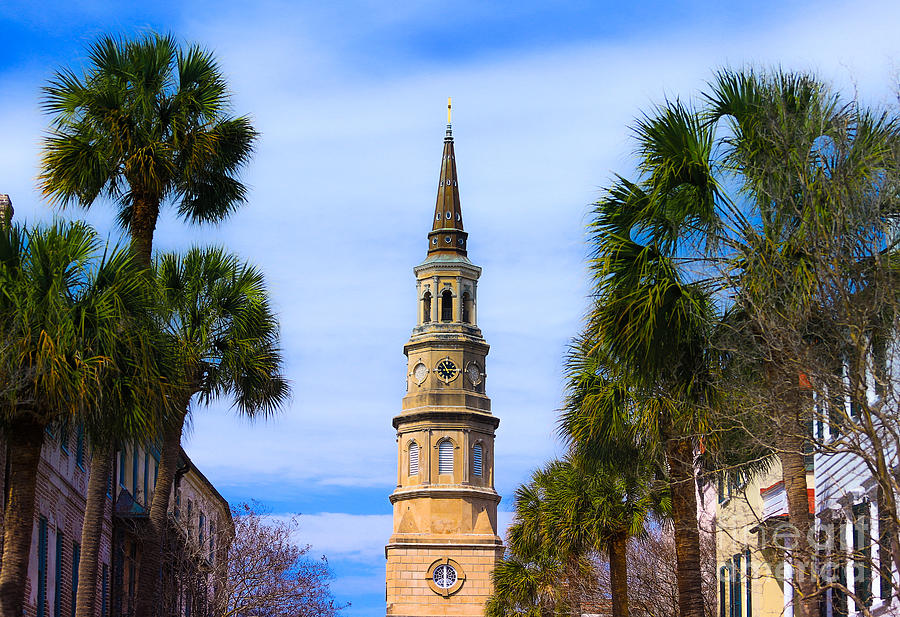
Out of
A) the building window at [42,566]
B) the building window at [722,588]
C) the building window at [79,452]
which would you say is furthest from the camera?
the building window at [722,588]

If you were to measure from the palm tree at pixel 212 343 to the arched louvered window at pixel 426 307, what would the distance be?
80.9 m

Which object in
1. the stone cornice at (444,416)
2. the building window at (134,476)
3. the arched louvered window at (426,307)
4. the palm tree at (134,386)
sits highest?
the arched louvered window at (426,307)

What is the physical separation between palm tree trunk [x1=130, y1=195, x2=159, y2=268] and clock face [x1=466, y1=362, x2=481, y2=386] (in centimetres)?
8238

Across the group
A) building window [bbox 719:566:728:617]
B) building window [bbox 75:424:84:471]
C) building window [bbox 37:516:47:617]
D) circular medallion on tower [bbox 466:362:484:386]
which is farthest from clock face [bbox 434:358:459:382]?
building window [bbox 37:516:47:617]

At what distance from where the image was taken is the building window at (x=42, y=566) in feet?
102

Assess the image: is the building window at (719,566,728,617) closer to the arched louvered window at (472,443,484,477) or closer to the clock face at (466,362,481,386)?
the arched louvered window at (472,443,484,477)

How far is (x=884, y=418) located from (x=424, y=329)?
93.2 metres

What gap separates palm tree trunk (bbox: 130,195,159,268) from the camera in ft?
82.7

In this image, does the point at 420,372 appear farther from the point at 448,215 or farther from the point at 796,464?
the point at 796,464

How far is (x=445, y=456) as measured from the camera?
346ft

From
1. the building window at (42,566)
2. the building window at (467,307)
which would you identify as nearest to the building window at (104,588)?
the building window at (42,566)

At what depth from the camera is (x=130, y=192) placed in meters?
26.2

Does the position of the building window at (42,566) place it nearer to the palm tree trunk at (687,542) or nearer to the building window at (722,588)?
the palm tree trunk at (687,542)

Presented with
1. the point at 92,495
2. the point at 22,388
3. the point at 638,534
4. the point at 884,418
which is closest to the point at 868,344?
the point at 884,418
